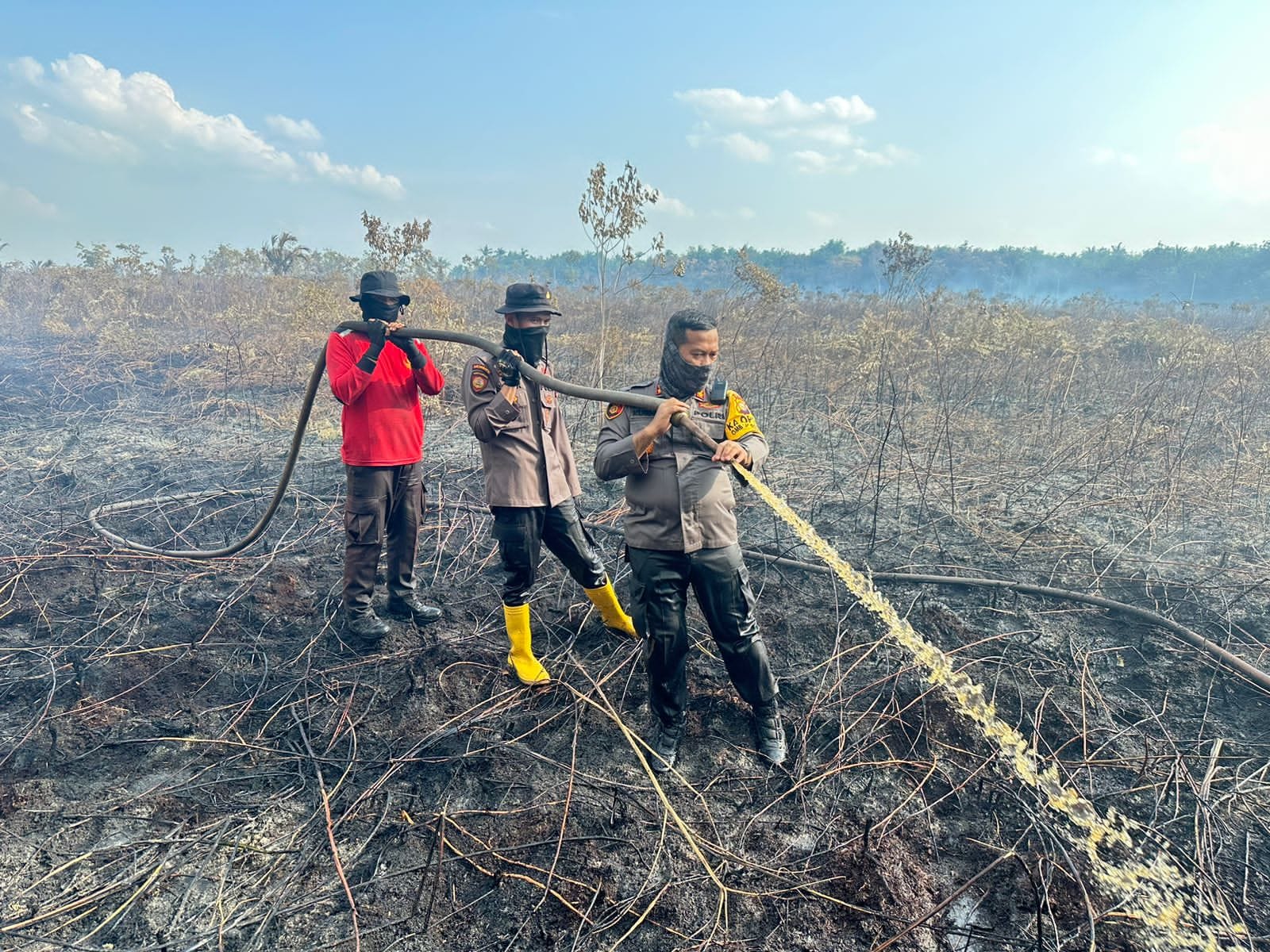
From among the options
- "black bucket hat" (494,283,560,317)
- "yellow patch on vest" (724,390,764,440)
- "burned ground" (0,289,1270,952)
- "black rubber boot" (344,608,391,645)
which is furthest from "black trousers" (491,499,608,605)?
"yellow patch on vest" (724,390,764,440)

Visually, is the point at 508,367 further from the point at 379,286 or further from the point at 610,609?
the point at 610,609

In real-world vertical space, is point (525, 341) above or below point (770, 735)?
above

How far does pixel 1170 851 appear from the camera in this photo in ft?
6.84

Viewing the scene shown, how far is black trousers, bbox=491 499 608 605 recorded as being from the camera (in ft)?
9.70

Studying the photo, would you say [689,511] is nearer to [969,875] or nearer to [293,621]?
[969,875]

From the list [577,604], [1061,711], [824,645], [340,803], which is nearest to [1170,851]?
[1061,711]

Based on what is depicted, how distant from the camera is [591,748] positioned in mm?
2615

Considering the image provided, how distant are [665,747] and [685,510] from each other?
41.3 inches

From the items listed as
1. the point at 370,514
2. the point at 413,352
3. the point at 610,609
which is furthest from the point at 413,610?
the point at 413,352

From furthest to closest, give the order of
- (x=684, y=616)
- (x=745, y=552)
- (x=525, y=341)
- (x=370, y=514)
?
1. (x=745, y=552)
2. (x=370, y=514)
3. (x=525, y=341)
4. (x=684, y=616)

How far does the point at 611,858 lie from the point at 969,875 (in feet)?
4.01

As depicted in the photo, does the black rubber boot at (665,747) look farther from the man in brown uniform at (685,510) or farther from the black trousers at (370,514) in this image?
the black trousers at (370,514)

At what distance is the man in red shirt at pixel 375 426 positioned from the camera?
3.09 m

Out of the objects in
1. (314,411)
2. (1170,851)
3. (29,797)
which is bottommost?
(29,797)
